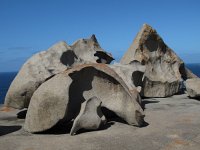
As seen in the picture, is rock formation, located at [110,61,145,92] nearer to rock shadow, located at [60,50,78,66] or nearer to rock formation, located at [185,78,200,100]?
rock shadow, located at [60,50,78,66]

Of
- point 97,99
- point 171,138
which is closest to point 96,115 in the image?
point 97,99

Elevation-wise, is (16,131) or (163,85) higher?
(163,85)

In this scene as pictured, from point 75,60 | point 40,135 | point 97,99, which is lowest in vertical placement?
point 40,135

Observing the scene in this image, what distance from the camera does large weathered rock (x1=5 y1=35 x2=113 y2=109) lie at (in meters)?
8.88

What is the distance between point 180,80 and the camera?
13.5 m

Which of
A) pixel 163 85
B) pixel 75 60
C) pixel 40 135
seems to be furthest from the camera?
pixel 163 85

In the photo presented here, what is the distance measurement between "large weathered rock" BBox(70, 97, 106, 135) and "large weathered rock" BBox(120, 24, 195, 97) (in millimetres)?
4901

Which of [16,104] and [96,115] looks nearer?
[96,115]

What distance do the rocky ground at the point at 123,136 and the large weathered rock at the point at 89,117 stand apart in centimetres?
15

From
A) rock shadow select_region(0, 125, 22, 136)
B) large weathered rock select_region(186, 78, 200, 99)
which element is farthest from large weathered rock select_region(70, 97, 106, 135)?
large weathered rock select_region(186, 78, 200, 99)

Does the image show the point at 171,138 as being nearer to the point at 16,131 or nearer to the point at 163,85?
the point at 16,131

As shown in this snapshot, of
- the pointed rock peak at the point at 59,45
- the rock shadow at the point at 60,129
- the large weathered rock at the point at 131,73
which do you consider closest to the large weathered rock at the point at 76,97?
the rock shadow at the point at 60,129

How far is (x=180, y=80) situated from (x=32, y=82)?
6391mm

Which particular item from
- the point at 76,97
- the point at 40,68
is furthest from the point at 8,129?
the point at 40,68
